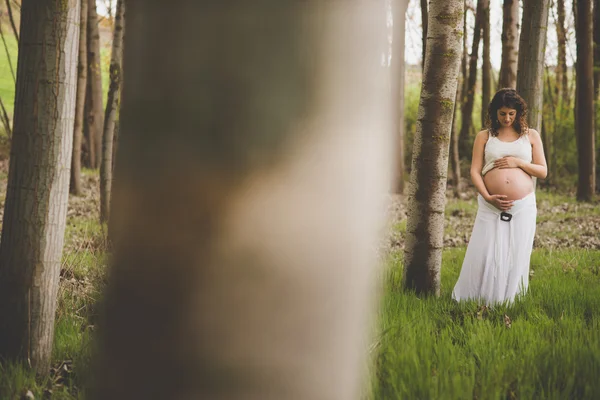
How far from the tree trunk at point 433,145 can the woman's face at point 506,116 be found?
0.59 m

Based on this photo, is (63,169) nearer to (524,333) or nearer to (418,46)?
(524,333)

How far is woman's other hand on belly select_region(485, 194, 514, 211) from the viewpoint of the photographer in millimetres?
5566

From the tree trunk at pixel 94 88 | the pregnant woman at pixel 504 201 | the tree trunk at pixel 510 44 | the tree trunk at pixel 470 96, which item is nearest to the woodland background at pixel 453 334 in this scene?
the pregnant woman at pixel 504 201

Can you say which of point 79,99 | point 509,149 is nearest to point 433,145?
point 509,149

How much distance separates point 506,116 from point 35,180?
14.4ft

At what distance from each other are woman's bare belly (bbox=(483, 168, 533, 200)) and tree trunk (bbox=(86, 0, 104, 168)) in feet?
37.3

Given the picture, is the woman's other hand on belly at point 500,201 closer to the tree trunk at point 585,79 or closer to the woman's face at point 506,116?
the woman's face at point 506,116

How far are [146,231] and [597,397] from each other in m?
2.84

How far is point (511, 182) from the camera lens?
5.59 meters

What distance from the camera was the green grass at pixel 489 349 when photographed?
2.85 m

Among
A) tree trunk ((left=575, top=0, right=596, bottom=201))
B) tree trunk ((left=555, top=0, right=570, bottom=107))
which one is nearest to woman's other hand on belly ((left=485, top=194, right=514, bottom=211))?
tree trunk ((left=575, top=0, right=596, bottom=201))

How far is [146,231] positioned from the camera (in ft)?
2.91

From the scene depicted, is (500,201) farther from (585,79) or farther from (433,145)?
(585,79)

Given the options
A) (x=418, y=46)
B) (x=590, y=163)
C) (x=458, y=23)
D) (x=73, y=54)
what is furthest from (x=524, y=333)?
(x=418, y=46)
